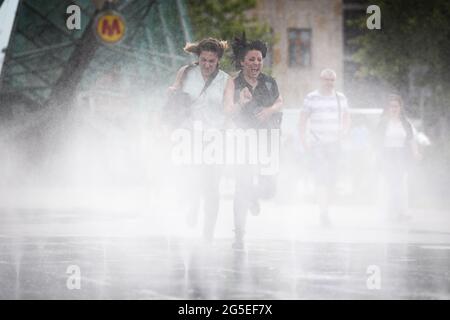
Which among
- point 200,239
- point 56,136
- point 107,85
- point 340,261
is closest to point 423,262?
point 340,261

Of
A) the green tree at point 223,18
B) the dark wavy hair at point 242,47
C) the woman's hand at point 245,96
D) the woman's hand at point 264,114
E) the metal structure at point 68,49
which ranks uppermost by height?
the green tree at point 223,18

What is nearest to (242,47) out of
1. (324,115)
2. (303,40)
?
(324,115)

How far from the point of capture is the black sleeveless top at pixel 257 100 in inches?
456

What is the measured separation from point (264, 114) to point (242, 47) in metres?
0.64

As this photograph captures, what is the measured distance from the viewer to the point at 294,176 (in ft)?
85.4

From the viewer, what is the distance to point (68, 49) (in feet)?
120

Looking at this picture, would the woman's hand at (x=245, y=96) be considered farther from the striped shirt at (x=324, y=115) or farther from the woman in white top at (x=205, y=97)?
the striped shirt at (x=324, y=115)

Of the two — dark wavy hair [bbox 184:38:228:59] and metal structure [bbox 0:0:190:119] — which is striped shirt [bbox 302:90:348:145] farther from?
metal structure [bbox 0:0:190:119]

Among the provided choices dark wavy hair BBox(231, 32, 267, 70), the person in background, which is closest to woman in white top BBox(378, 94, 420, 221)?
the person in background

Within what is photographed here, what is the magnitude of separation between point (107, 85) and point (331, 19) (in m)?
25.6

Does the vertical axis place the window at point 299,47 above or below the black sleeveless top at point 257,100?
above

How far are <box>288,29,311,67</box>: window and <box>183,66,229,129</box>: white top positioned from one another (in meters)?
53.0

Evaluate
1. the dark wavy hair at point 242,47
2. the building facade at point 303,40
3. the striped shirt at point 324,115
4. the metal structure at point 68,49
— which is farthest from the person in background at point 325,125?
the building facade at point 303,40

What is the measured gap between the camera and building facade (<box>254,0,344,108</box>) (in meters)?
63.8
